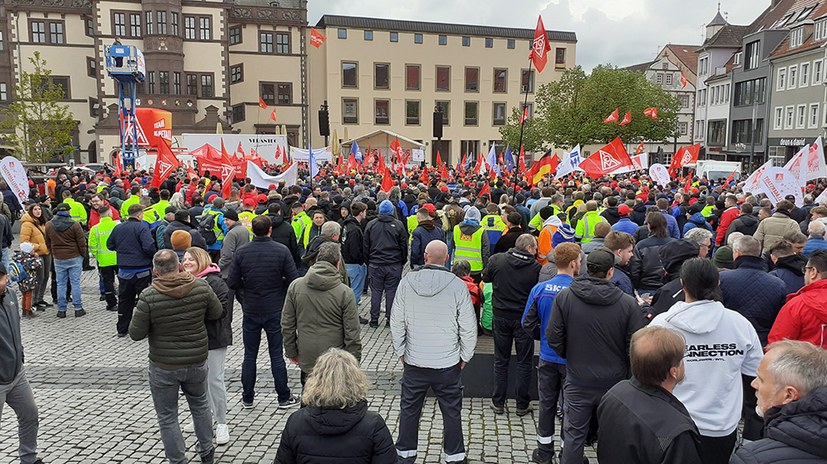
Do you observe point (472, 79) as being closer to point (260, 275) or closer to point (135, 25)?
point (135, 25)

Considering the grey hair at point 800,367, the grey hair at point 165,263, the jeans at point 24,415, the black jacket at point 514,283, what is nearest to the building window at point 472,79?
the black jacket at point 514,283

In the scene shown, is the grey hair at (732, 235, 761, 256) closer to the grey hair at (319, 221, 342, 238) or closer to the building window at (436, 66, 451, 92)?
the grey hair at (319, 221, 342, 238)

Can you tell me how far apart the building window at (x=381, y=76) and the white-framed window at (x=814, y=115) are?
33.6 m

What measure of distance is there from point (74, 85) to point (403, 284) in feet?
179

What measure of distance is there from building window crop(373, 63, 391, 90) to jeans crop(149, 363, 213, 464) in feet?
176

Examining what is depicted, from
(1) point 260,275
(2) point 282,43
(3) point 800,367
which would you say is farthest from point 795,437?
(2) point 282,43

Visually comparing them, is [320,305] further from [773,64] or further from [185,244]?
[773,64]

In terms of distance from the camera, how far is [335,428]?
2916mm

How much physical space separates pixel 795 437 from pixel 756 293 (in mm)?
2912

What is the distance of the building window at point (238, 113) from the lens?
53.5 meters

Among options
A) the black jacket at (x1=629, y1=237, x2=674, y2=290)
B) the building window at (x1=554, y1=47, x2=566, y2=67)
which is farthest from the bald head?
the building window at (x1=554, y1=47, x2=566, y2=67)

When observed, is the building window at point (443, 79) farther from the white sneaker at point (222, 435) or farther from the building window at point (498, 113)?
the white sneaker at point (222, 435)

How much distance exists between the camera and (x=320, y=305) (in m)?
5.21

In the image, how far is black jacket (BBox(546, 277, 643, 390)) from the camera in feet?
14.3
